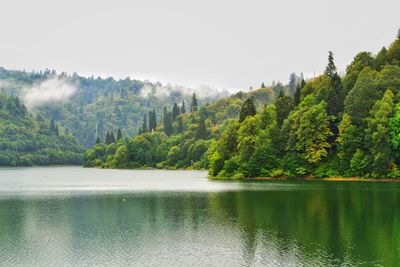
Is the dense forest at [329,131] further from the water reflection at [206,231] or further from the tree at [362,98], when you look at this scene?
the water reflection at [206,231]

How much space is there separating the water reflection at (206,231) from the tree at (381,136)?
160 ft

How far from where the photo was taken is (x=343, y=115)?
513ft

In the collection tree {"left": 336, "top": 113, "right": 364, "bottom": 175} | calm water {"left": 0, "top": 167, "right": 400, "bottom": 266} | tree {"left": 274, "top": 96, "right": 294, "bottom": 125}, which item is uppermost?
tree {"left": 274, "top": 96, "right": 294, "bottom": 125}

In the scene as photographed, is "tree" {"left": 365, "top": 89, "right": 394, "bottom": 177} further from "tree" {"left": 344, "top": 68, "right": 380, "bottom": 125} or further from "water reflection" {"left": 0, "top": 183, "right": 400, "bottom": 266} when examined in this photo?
"water reflection" {"left": 0, "top": 183, "right": 400, "bottom": 266}

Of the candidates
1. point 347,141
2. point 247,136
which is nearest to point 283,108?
point 247,136

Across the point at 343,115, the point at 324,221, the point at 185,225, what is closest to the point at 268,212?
the point at 324,221

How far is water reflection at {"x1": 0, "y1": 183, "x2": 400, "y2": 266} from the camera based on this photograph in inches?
1768

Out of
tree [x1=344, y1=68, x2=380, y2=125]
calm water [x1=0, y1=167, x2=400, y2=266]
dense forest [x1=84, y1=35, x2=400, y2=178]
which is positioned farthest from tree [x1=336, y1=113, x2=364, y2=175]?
calm water [x1=0, y1=167, x2=400, y2=266]

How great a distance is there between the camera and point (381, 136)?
13988cm

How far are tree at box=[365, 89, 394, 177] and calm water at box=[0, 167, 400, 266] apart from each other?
48.8 metres

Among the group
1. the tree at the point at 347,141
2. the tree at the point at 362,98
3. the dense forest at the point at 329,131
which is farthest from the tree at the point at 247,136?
the tree at the point at 362,98

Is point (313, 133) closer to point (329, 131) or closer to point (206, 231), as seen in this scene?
point (329, 131)

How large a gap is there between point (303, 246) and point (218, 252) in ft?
30.1

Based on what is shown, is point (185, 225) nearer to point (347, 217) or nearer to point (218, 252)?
point (218, 252)
